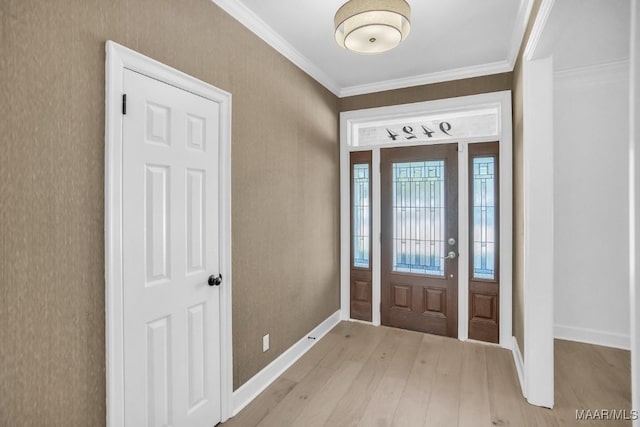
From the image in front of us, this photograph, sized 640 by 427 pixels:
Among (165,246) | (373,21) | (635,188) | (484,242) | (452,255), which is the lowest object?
(452,255)

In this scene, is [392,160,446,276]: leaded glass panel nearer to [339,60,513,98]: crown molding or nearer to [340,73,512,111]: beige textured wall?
[340,73,512,111]: beige textured wall

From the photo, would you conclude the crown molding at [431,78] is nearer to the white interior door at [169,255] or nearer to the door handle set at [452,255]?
the door handle set at [452,255]

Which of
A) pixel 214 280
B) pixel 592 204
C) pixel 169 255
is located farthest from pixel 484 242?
pixel 169 255

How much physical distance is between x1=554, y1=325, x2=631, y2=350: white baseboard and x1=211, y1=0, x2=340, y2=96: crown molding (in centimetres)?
358

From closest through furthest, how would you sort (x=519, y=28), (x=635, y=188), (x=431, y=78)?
(x=635, y=188)
(x=519, y=28)
(x=431, y=78)

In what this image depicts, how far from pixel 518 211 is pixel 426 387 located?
1.64 m

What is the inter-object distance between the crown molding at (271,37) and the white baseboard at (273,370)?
2.58m

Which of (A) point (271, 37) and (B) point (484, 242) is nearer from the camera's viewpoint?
(A) point (271, 37)

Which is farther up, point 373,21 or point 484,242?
point 373,21

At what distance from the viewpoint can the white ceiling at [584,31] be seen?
1709 millimetres

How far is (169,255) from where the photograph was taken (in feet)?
5.73

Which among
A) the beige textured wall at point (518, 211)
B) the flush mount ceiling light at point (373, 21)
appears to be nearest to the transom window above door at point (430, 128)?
the beige textured wall at point (518, 211)

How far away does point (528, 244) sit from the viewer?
2.26 metres

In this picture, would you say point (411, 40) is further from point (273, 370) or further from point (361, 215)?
point (273, 370)
